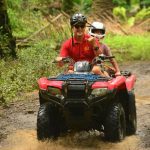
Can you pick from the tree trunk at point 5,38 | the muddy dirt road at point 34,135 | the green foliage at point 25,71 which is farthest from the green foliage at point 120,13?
the muddy dirt road at point 34,135

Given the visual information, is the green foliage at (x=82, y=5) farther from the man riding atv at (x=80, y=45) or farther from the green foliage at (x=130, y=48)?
the man riding atv at (x=80, y=45)

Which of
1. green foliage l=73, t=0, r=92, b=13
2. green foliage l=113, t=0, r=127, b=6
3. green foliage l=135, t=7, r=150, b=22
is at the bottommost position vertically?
green foliage l=135, t=7, r=150, b=22

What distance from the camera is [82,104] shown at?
717 centimetres

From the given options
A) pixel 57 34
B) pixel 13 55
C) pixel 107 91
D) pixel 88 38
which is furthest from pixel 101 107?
pixel 57 34

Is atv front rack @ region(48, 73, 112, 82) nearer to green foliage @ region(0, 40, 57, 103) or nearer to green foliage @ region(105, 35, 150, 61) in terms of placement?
green foliage @ region(0, 40, 57, 103)

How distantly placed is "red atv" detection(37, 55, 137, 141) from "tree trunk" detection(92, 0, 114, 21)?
19.2m

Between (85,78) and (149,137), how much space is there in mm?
1473

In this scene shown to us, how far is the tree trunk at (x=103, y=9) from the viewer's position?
26875 millimetres

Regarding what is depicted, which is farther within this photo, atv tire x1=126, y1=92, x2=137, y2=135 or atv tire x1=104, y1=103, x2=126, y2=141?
atv tire x1=126, y1=92, x2=137, y2=135

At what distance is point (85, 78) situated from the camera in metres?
7.38

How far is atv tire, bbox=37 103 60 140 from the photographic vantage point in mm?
7456

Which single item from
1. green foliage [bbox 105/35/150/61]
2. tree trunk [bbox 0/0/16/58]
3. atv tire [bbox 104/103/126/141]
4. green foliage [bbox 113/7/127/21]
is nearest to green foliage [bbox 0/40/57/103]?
tree trunk [bbox 0/0/16/58]

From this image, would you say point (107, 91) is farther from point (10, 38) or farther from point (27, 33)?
point (27, 33)

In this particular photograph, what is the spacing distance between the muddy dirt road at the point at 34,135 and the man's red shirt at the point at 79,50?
1.08 meters
